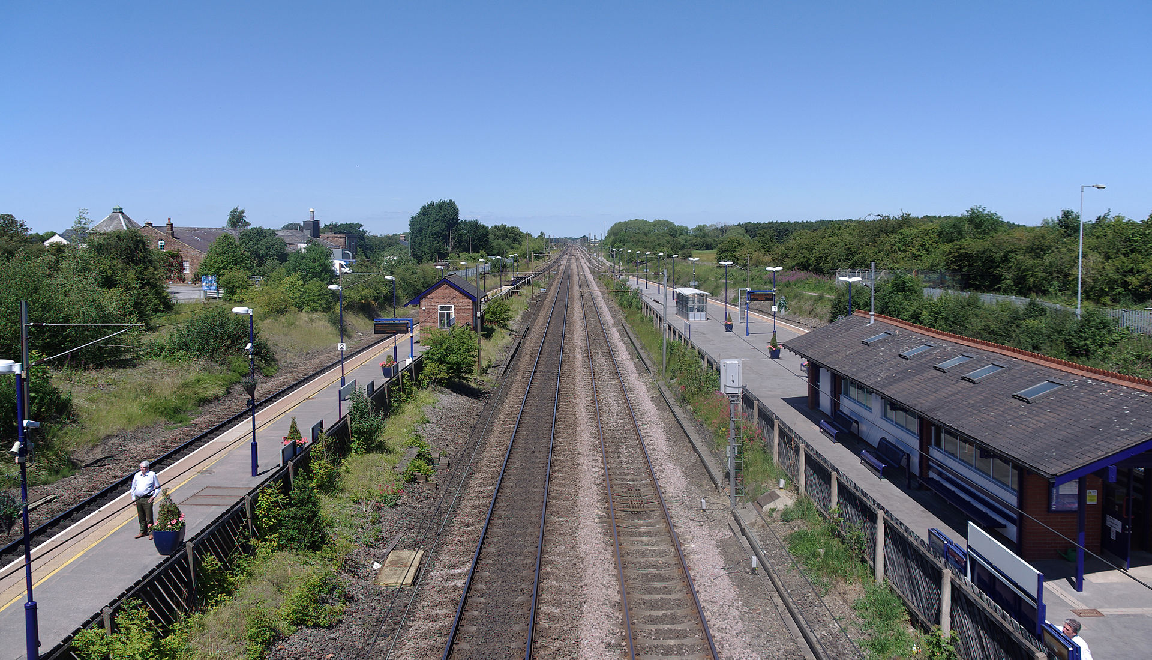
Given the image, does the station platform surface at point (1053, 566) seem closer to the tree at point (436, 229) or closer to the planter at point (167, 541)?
the planter at point (167, 541)

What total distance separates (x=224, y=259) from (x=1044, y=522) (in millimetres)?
57952

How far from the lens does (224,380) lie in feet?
96.9

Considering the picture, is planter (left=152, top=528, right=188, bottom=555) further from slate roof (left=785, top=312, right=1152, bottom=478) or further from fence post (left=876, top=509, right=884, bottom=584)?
slate roof (left=785, top=312, right=1152, bottom=478)

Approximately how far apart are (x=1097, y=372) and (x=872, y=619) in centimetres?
688

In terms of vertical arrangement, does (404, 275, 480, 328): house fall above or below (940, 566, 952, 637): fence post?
above

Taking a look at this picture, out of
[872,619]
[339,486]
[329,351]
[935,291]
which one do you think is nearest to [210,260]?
[329,351]

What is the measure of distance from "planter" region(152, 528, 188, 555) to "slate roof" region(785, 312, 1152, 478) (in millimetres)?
14668

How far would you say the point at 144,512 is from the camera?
45.1 ft

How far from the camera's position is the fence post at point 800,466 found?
17.7 metres

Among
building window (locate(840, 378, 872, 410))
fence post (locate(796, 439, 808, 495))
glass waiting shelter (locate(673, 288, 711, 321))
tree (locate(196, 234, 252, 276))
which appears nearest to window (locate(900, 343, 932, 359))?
building window (locate(840, 378, 872, 410))

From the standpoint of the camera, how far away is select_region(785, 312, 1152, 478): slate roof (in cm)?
1149

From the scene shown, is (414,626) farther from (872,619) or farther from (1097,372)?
(1097,372)

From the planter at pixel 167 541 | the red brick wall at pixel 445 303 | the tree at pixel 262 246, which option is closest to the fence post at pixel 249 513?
the planter at pixel 167 541

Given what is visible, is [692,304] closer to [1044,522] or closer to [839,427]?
[839,427]
